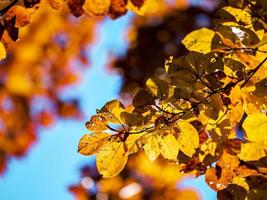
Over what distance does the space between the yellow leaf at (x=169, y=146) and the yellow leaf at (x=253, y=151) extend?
17 cm

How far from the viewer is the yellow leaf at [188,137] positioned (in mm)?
986

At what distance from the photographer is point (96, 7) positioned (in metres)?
1.30

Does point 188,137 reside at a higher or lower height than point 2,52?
lower

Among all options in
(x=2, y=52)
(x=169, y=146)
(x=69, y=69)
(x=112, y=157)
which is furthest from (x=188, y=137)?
(x=69, y=69)

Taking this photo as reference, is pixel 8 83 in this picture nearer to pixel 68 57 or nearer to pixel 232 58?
pixel 68 57

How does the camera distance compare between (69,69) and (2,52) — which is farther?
(69,69)

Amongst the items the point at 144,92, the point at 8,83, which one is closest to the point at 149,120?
the point at 144,92

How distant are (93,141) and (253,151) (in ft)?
1.18

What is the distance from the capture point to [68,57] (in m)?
7.08

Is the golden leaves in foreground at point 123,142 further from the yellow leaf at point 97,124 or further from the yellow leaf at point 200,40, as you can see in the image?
the yellow leaf at point 200,40

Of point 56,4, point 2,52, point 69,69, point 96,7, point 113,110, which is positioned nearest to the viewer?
point 113,110

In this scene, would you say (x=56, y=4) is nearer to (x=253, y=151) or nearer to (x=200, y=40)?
(x=200, y=40)

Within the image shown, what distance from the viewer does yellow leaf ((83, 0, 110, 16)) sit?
4.23 ft

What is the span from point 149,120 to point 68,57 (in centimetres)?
625
